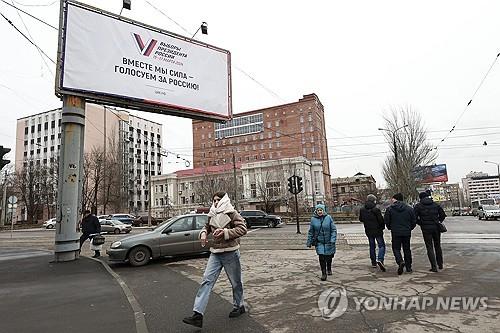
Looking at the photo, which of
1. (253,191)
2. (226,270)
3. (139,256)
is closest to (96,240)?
(139,256)

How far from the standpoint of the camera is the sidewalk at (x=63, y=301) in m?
4.84

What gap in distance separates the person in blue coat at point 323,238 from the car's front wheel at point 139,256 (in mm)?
5456

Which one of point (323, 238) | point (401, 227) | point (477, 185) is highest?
point (477, 185)

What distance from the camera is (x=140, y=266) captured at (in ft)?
34.0

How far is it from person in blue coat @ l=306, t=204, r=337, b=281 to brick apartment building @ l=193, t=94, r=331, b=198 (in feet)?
269

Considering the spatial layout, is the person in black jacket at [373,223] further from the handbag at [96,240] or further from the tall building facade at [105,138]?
the tall building facade at [105,138]

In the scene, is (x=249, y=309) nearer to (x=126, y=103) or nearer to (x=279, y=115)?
(x=126, y=103)

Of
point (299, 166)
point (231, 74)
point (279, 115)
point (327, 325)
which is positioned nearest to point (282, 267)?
point (327, 325)

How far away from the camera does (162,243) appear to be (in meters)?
10.8

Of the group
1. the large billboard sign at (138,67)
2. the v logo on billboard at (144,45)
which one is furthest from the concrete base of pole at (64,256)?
the v logo on billboard at (144,45)

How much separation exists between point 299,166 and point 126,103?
61516mm

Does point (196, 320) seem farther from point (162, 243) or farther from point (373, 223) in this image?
point (162, 243)

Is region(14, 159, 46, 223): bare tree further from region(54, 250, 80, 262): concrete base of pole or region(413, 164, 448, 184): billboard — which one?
region(413, 164, 448, 184): billboard

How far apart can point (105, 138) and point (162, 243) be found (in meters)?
76.3
